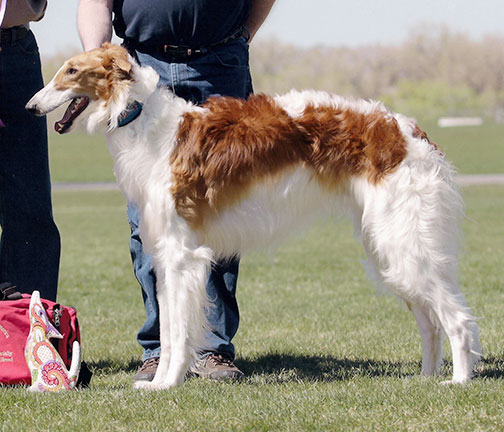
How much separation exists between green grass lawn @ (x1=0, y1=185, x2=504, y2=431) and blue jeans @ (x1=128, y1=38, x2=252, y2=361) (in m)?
0.31

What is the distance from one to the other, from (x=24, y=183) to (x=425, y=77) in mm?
120943

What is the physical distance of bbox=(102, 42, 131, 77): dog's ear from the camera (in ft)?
14.9

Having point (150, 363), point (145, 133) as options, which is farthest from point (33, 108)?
point (150, 363)

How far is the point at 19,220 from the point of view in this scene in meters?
5.54

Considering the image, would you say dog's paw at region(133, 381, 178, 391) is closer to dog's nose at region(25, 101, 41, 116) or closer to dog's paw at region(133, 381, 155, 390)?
dog's paw at region(133, 381, 155, 390)

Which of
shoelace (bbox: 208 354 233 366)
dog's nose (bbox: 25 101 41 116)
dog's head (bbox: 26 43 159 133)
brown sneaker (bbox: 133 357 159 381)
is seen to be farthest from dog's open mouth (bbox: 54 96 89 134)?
shoelace (bbox: 208 354 233 366)

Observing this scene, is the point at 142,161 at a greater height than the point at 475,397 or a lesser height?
greater

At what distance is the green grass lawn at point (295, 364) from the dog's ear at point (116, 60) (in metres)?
1.78

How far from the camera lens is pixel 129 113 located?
184 inches

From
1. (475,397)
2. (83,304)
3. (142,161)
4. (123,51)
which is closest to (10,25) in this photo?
(123,51)

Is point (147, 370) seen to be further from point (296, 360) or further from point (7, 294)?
point (296, 360)

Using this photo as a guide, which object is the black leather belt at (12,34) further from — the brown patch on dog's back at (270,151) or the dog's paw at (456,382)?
the dog's paw at (456,382)

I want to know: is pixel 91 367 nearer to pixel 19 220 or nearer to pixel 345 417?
pixel 19 220

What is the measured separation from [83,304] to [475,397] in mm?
5355
